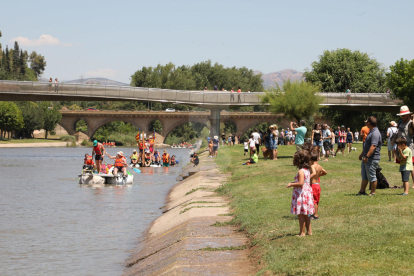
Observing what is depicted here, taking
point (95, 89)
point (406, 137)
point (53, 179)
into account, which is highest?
point (95, 89)

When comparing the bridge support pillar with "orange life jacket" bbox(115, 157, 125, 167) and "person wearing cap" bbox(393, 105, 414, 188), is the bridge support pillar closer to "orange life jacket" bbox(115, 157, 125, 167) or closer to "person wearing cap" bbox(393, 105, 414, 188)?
"orange life jacket" bbox(115, 157, 125, 167)

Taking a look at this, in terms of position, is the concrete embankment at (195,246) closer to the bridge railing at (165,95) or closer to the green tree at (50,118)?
the bridge railing at (165,95)

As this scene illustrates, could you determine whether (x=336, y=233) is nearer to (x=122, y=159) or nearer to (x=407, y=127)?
(x=407, y=127)

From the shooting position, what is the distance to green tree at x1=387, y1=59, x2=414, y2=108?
5616 cm

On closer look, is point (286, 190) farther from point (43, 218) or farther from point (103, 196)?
point (103, 196)

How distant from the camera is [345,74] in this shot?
6619 centimetres

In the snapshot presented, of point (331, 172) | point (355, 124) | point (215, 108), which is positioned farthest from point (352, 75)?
point (331, 172)

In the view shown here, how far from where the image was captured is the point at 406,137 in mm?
13641

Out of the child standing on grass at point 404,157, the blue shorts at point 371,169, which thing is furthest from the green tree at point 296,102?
the blue shorts at point 371,169

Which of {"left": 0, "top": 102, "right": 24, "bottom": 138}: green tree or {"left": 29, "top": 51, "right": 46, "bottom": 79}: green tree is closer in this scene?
{"left": 0, "top": 102, "right": 24, "bottom": 138}: green tree

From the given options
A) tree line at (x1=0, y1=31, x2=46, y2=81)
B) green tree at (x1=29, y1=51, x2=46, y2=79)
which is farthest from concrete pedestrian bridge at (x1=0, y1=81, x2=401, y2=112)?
green tree at (x1=29, y1=51, x2=46, y2=79)

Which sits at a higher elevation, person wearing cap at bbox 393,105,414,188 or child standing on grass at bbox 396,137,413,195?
person wearing cap at bbox 393,105,414,188

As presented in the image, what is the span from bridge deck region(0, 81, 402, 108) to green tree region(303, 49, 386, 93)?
750 centimetres

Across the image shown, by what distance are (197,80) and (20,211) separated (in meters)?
102
